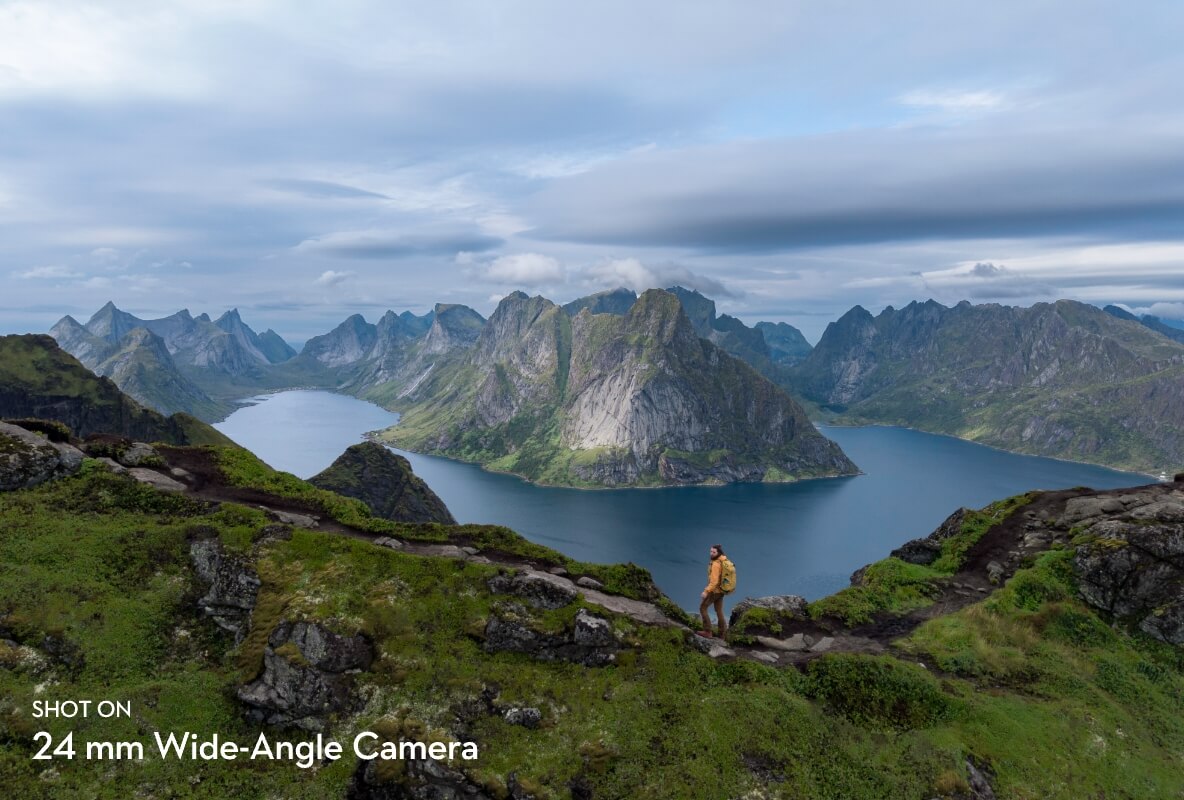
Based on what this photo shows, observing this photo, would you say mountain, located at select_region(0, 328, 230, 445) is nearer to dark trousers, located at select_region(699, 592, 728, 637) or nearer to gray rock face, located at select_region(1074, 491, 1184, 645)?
dark trousers, located at select_region(699, 592, 728, 637)

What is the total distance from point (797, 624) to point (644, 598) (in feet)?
32.0

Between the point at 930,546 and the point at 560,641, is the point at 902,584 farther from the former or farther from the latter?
the point at 560,641

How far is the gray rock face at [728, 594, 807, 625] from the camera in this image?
3634 cm

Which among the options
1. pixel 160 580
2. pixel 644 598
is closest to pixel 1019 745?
pixel 644 598

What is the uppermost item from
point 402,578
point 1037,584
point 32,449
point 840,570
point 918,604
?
point 32,449

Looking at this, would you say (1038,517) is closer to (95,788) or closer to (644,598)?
(644,598)

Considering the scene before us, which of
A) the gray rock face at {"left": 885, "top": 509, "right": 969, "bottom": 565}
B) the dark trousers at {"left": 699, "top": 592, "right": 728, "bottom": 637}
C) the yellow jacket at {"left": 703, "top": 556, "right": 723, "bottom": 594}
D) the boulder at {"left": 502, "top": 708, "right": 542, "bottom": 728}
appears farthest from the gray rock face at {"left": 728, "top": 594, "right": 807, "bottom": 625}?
the boulder at {"left": 502, "top": 708, "right": 542, "bottom": 728}

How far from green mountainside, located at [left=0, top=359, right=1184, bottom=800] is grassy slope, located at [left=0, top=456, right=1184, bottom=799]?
0.11 meters

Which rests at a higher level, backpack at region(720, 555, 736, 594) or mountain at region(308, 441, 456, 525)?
backpack at region(720, 555, 736, 594)

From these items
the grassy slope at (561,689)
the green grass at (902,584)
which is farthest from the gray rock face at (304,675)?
the green grass at (902,584)

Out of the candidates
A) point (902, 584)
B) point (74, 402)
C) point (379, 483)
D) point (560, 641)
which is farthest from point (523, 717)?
point (74, 402)

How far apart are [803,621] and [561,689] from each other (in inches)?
688

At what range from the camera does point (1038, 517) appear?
4778 centimetres

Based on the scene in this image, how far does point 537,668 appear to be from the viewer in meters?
28.3
